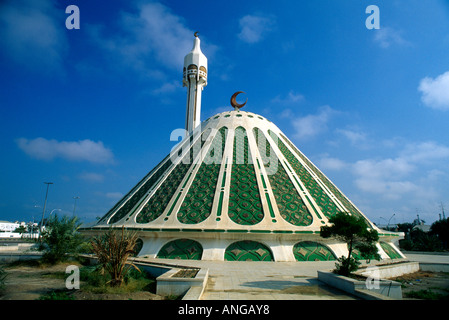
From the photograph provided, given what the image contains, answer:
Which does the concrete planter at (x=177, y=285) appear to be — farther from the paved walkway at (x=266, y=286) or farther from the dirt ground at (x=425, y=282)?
the dirt ground at (x=425, y=282)

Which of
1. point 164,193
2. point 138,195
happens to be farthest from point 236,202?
point 138,195

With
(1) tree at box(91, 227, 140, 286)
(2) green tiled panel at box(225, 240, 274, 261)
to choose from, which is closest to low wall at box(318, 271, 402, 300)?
(1) tree at box(91, 227, 140, 286)

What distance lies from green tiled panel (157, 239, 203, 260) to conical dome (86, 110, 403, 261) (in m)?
0.05

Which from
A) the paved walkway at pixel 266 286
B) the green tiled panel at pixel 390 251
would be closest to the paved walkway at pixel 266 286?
the paved walkway at pixel 266 286

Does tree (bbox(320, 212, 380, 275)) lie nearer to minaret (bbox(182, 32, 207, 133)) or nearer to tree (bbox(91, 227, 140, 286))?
tree (bbox(91, 227, 140, 286))

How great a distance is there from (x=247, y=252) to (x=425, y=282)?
782 centimetres

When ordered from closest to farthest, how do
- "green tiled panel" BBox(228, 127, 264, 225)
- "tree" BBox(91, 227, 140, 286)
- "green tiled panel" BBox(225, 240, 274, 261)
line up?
1. "tree" BBox(91, 227, 140, 286)
2. "green tiled panel" BBox(225, 240, 274, 261)
3. "green tiled panel" BBox(228, 127, 264, 225)

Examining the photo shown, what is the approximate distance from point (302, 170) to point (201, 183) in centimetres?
820

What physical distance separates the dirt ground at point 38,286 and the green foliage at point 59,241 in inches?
24.4

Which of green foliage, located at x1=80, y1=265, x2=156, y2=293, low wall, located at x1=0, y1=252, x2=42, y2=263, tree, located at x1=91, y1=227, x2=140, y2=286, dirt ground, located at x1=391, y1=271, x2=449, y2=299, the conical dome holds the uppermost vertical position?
the conical dome

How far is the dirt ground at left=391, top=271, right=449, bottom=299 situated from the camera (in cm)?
988

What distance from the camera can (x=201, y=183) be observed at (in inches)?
744
